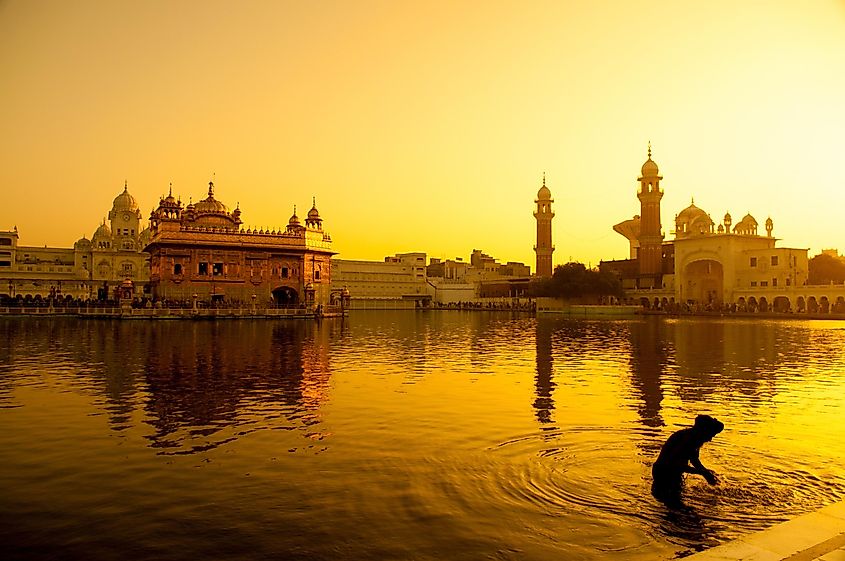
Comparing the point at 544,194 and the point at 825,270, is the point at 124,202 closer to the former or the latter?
the point at 544,194

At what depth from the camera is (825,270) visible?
80.6 m

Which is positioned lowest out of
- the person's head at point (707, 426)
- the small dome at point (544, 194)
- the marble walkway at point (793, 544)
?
the marble walkway at point (793, 544)

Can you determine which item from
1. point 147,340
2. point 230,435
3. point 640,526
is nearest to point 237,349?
point 147,340

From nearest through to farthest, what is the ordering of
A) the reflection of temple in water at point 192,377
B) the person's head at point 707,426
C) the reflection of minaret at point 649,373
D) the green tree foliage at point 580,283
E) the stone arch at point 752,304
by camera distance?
the person's head at point 707,426
the reflection of temple in water at point 192,377
the reflection of minaret at point 649,373
the stone arch at point 752,304
the green tree foliage at point 580,283

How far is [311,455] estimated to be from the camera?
937 cm

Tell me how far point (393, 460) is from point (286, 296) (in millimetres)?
54734

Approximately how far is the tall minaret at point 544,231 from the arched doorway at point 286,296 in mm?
53937

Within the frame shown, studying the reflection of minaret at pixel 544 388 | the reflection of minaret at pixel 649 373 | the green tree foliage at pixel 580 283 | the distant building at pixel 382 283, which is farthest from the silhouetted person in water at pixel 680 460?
the distant building at pixel 382 283

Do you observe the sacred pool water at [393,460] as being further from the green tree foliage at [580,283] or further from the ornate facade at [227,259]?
the green tree foliage at [580,283]

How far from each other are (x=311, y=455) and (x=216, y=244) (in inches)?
2017

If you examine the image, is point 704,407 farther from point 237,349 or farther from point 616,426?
point 237,349

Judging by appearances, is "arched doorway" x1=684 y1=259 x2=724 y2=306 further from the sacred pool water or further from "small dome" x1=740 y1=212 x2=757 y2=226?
the sacred pool water

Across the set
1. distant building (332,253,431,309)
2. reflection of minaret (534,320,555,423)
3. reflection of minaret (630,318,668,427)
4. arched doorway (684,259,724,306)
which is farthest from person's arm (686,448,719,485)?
→ distant building (332,253,431,309)

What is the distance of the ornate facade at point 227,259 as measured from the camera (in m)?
56.6
